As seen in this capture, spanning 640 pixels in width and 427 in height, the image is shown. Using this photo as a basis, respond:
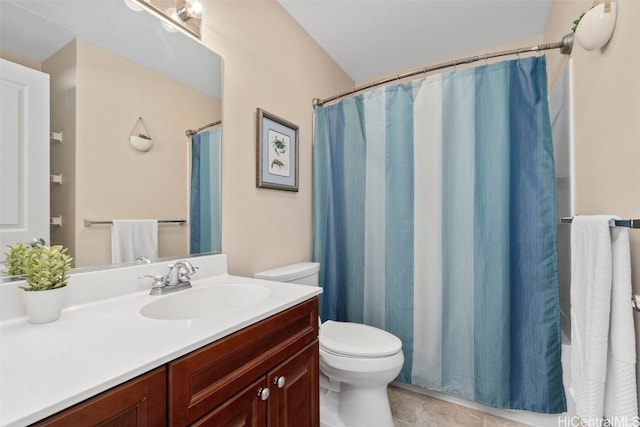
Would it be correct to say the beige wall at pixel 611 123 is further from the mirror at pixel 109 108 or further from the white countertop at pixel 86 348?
the mirror at pixel 109 108

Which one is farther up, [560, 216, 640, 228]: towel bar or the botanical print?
the botanical print

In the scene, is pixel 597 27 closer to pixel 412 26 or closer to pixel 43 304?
pixel 412 26

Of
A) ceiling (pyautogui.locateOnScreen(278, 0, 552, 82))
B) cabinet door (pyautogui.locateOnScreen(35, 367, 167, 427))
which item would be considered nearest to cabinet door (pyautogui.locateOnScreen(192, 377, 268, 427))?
cabinet door (pyautogui.locateOnScreen(35, 367, 167, 427))

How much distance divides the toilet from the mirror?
2.28 ft

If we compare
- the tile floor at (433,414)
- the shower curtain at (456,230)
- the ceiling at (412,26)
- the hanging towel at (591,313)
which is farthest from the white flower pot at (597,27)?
the tile floor at (433,414)

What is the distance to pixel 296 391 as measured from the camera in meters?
1.00

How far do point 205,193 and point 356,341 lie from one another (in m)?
1.09

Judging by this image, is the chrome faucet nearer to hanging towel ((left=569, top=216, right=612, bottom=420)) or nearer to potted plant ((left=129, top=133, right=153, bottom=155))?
potted plant ((left=129, top=133, right=153, bottom=155))

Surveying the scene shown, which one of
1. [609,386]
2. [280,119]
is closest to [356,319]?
[609,386]

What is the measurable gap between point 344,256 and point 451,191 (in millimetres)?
831

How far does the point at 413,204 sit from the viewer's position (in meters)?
1.74

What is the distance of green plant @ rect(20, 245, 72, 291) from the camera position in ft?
2.53

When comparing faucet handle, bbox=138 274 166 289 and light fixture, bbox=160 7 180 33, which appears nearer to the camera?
faucet handle, bbox=138 274 166 289

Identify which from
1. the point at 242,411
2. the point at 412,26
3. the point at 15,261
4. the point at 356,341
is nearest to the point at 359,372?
the point at 356,341
